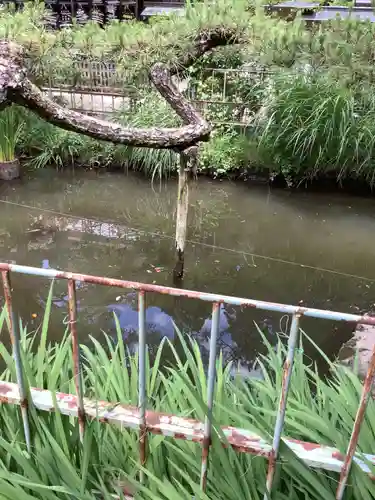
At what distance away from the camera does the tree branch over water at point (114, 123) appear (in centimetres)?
237

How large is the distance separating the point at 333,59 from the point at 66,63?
270 centimetres

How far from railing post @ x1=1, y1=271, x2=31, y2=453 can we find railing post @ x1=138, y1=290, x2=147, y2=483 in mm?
298

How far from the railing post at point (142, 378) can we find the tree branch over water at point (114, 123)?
5.46ft

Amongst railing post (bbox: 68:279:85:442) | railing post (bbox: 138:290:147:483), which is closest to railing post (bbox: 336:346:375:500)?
railing post (bbox: 138:290:147:483)

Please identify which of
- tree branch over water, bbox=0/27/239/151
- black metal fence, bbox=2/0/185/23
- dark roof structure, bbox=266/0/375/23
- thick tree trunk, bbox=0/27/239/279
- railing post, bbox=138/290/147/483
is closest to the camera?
railing post, bbox=138/290/147/483

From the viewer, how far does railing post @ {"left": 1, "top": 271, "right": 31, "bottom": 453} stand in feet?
3.77

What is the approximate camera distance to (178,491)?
1283 millimetres

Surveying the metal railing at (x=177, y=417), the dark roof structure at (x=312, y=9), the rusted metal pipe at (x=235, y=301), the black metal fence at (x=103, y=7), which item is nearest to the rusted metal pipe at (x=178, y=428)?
the metal railing at (x=177, y=417)

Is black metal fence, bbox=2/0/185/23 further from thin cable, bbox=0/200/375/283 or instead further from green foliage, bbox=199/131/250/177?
thin cable, bbox=0/200/375/283

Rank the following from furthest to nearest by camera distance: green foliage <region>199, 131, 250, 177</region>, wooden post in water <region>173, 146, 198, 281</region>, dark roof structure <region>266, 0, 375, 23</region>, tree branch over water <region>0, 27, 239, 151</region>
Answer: dark roof structure <region>266, 0, 375, 23</region>, green foliage <region>199, 131, 250, 177</region>, wooden post in water <region>173, 146, 198, 281</region>, tree branch over water <region>0, 27, 239, 151</region>

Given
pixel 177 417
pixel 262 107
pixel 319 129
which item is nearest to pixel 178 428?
pixel 177 417

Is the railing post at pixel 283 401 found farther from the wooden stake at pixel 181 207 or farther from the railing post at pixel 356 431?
the wooden stake at pixel 181 207

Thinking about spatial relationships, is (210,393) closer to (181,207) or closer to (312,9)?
(181,207)

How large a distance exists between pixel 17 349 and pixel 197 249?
2.90 metres
